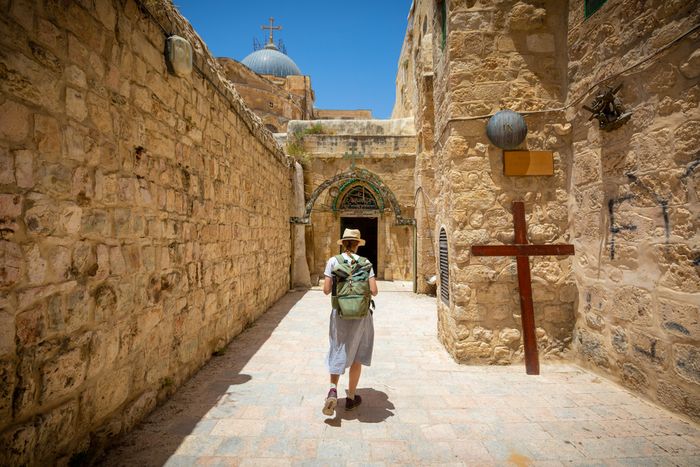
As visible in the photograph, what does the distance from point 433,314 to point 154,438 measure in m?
4.94

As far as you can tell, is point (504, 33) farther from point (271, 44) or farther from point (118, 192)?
point (271, 44)

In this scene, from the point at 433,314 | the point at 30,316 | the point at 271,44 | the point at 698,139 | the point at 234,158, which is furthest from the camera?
the point at 271,44

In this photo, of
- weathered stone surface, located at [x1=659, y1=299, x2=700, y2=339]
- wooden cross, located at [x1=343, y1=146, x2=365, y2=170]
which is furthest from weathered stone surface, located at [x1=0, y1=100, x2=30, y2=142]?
wooden cross, located at [x1=343, y1=146, x2=365, y2=170]

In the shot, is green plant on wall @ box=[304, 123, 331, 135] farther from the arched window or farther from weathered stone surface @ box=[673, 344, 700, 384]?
weathered stone surface @ box=[673, 344, 700, 384]

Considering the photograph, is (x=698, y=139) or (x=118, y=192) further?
(x=698, y=139)

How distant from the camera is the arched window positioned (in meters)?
11.4

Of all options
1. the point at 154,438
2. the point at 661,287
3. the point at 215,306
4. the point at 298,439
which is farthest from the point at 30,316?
the point at 661,287

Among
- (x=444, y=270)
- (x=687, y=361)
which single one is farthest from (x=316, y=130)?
(x=687, y=361)

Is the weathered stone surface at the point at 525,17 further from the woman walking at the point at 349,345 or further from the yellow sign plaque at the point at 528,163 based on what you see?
the woman walking at the point at 349,345

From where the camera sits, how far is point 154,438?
90.2 inches

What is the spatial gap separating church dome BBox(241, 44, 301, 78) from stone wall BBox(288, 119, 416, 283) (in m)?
18.2

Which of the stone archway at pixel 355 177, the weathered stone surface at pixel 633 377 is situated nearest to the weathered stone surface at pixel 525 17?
the weathered stone surface at pixel 633 377

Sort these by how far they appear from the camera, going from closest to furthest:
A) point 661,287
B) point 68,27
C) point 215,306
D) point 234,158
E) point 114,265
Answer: point 68,27
point 114,265
point 661,287
point 215,306
point 234,158

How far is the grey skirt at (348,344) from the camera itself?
107 inches
